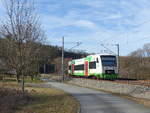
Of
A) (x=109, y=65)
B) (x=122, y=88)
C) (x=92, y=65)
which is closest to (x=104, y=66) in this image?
(x=109, y=65)

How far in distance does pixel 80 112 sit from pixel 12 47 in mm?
6611

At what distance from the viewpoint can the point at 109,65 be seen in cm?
3058

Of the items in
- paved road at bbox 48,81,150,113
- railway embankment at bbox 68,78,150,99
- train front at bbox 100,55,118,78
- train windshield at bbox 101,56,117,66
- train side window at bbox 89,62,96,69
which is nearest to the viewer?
paved road at bbox 48,81,150,113

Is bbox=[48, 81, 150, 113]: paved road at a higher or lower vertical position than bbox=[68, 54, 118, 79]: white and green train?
lower

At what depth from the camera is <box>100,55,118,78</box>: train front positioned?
3024cm

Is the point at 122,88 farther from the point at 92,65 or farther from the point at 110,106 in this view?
the point at 92,65

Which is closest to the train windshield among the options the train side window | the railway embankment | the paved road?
the train side window

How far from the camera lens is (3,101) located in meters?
13.8

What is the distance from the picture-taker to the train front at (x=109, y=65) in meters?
30.2

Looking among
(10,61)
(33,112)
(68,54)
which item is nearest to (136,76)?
(10,61)

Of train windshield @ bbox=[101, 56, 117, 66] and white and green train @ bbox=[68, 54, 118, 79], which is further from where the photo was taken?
train windshield @ bbox=[101, 56, 117, 66]

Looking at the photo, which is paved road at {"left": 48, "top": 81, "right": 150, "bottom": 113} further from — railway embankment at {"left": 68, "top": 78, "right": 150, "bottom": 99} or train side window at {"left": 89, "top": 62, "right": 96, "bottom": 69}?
train side window at {"left": 89, "top": 62, "right": 96, "bottom": 69}

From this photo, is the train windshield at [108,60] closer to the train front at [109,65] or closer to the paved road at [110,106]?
the train front at [109,65]

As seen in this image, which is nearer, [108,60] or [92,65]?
[108,60]
